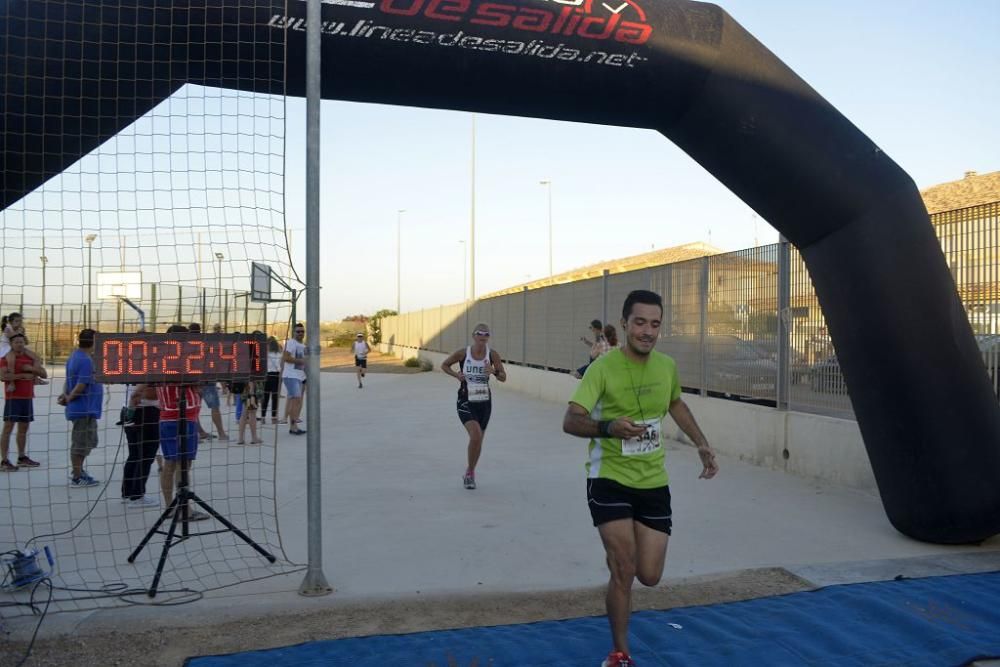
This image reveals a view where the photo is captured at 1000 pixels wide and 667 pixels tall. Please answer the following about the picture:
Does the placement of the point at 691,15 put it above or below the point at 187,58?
above

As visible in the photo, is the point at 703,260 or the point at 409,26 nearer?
the point at 409,26

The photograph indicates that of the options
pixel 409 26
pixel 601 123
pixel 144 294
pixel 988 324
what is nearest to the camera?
pixel 409 26

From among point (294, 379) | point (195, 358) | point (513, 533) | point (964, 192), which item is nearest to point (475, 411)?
point (513, 533)

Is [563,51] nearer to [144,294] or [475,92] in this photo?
[475,92]

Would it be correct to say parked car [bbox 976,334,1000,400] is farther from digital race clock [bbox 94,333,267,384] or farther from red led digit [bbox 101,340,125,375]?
red led digit [bbox 101,340,125,375]

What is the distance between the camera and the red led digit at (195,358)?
520 cm

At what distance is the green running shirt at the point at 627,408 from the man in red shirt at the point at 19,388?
7174 millimetres

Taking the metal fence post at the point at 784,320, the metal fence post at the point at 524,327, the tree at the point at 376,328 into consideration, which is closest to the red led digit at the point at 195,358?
the metal fence post at the point at 784,320

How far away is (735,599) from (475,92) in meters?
3.70

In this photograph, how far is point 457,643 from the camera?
4332 mm

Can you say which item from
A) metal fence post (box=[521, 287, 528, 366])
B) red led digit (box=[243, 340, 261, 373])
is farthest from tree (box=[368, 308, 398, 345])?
red led digit (box=[243, 340, 261, 373])

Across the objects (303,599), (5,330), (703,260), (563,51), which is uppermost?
(563,51)

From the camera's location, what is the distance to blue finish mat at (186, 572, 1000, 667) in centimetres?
413

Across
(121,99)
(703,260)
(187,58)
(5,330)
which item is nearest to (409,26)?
(187,58)
